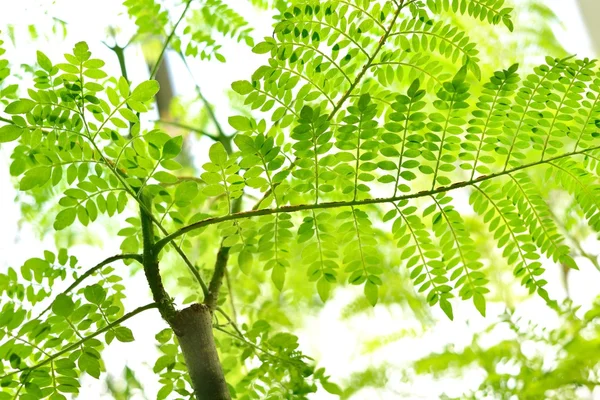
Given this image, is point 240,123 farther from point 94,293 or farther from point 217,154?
point 94,293

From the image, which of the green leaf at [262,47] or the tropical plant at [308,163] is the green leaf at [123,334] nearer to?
the tropical plant at [308,163]

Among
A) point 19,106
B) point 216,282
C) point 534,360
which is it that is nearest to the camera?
point 19,106

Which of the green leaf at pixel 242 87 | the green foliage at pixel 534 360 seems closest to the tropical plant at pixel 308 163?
the green leaf at pixel 242 87

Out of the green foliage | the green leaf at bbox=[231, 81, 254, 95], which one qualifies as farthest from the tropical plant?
the green foliage

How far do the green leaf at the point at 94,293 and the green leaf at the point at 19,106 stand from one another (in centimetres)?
16

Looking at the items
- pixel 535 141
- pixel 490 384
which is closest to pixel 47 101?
pixel 535 141

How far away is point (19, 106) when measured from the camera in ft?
1.60

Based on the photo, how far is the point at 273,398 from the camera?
0.65m

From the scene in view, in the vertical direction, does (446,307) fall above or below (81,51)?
below

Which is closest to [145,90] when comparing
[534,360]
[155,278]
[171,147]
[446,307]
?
[171,147]

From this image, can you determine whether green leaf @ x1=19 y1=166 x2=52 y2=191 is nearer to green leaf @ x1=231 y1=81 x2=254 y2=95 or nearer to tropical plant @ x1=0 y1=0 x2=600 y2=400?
tropical plant @ x1=0 y1=0 x2=600 y2=400

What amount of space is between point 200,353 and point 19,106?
24 centimetres

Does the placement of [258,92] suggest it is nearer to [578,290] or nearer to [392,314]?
[392,314]

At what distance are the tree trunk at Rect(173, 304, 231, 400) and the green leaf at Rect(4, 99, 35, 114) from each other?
0.66ft
